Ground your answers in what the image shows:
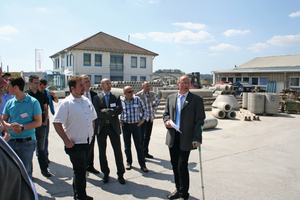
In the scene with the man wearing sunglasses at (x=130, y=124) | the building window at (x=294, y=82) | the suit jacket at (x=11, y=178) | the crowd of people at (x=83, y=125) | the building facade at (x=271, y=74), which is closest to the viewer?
the suit jacket at (x=11, y=178)

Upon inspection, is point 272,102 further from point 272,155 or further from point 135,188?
point 135,188

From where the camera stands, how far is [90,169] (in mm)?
4965

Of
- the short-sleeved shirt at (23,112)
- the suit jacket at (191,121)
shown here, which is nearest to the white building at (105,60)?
the short-sleeved shirt at (23,112)

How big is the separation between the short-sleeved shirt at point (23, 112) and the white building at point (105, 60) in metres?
30.1

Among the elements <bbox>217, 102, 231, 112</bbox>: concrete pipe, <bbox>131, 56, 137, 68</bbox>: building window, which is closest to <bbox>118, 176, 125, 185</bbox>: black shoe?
<bbox>217, 102, 231, 112</bbox>: concrete pipe

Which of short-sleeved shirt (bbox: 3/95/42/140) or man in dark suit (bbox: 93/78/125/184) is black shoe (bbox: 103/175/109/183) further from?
short-sleeved shirt (bbox: 3/95/42/140)

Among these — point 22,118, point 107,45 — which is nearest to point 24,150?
point 22,118

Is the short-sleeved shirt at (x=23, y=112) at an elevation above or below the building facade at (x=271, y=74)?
below

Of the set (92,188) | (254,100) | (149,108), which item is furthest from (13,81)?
(254,100)

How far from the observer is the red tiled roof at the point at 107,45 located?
112 feet

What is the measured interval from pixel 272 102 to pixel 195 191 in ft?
38.6

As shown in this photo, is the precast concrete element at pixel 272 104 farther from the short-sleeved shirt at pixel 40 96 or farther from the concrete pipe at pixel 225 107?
the short-sleeved shirt at pixel 40 96

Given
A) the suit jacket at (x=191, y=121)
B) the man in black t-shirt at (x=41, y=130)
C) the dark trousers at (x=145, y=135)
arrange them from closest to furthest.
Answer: the suit jacket at (x=191, y=121) < the man in black t-shirt at (x=41, y=130) < the dark trousers at (x=145, y=135)

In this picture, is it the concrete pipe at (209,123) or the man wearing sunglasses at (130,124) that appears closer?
the man wearing sunglasses at (130,124)
